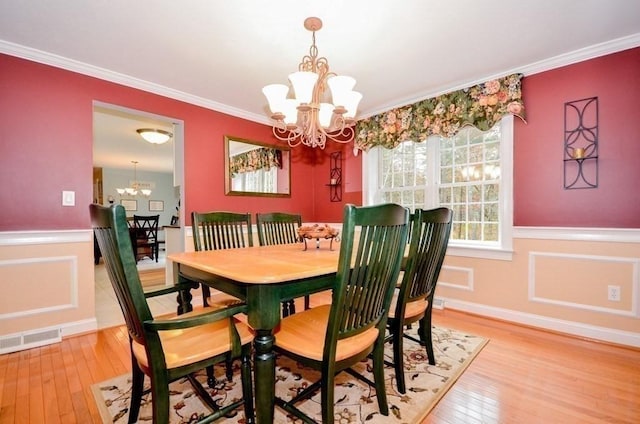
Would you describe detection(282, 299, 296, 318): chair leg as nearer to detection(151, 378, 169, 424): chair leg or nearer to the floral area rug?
the floral area rug

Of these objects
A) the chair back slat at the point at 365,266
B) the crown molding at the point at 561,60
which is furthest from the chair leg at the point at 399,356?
the crown molding at the point at 561,60

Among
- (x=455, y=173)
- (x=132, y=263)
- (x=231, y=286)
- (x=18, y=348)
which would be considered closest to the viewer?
(x=132, y=263)

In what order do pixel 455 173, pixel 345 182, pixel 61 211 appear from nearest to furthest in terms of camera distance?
pixel 61 211 < pixel 455 173 < pixel 345 182

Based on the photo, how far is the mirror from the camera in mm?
3580

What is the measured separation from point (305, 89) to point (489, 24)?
1367mm

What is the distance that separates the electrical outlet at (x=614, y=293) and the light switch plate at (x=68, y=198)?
14.4 ft

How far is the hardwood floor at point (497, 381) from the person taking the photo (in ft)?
4.89

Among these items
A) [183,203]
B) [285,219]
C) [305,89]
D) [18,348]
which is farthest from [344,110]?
[18,348]

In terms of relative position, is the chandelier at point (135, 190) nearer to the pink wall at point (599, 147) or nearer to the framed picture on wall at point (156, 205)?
the framed picture on wall at point (156, 205)

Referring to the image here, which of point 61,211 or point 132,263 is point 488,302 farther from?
point 61,211

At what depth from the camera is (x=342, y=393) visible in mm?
1645

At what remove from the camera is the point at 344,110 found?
1.94 metres

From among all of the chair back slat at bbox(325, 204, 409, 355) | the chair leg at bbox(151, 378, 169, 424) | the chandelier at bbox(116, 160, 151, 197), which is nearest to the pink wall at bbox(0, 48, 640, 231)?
the chair back slat at bbox(325, 204, 409, 355)

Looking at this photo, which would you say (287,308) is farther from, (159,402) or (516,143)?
(516,143)
